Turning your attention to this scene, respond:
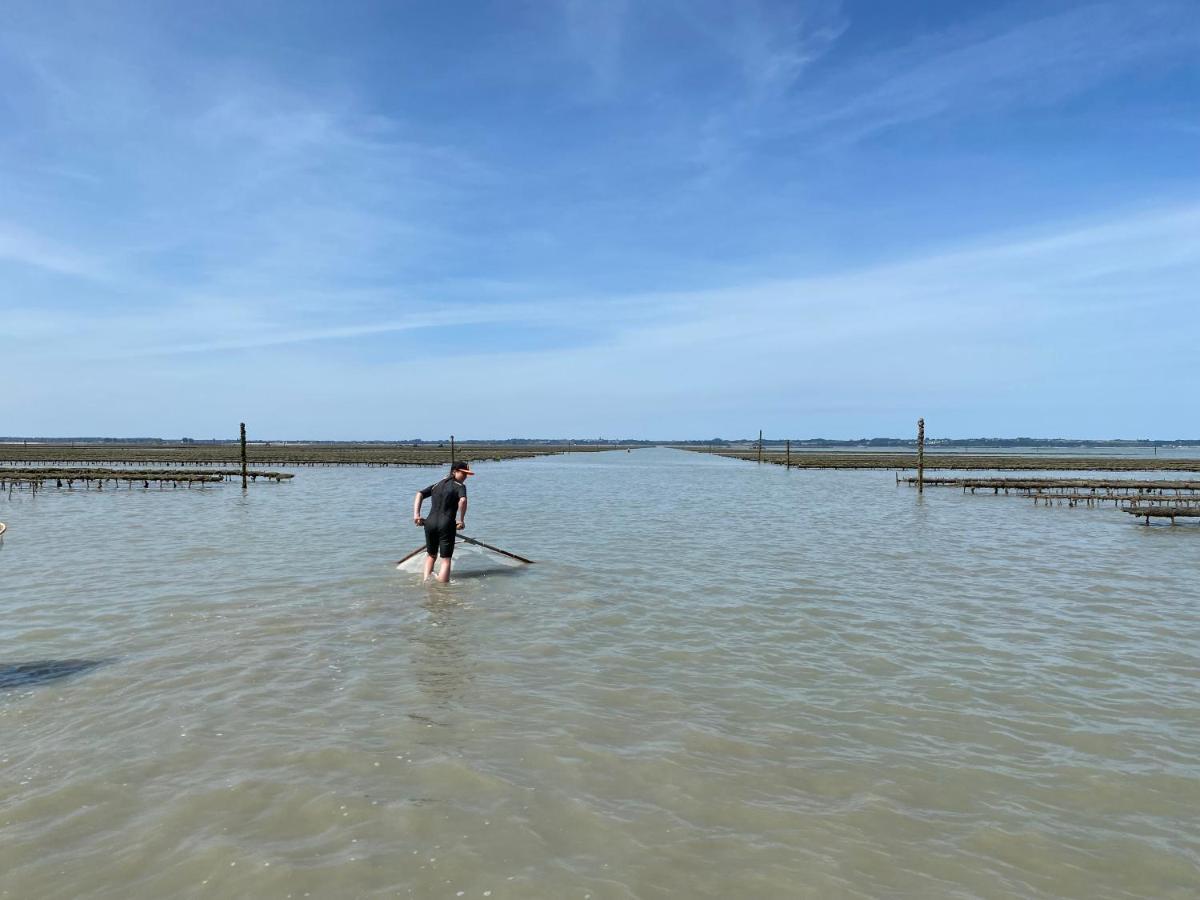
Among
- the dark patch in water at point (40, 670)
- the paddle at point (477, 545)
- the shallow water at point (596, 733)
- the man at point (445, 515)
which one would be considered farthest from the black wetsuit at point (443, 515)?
the dark patch in water at point (40, 670)

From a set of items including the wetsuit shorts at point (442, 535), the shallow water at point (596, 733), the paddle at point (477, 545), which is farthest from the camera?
the paddle at point (477, 545)

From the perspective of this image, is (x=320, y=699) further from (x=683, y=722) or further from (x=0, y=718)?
(x=683, y=722)

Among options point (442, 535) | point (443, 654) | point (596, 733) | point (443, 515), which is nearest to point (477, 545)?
point (442, 535)

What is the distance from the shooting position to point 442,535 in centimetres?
1417

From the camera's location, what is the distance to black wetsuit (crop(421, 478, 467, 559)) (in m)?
13.5

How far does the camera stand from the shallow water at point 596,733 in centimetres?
488

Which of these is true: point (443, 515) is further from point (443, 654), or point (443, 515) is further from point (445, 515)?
point (443, 654)

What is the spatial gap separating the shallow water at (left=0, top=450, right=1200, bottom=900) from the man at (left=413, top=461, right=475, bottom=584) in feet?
2.21

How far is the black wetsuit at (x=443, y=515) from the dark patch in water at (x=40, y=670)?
5.72m

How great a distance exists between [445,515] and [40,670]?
6.57 meters

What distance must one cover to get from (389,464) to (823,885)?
8857cm

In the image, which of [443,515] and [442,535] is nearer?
[443,515]

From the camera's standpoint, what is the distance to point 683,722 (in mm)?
7570

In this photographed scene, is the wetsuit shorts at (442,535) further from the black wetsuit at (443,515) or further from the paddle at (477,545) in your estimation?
the paddle at (477,545)
